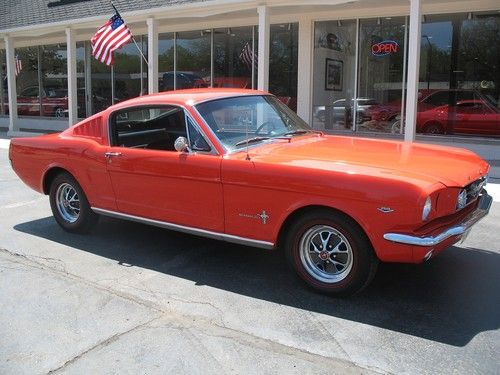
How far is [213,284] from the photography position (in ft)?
15.4

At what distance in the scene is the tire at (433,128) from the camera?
500 inches

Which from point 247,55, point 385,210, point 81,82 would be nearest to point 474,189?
point 385,210

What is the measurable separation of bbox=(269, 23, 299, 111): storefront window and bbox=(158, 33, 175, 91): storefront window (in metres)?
3.69

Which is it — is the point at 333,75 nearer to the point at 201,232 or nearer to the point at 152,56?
the point at 152,56

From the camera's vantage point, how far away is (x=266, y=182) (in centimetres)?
438

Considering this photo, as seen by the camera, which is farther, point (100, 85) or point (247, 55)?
point (100, 85)

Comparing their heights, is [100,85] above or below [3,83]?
below

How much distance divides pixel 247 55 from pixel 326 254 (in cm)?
1166

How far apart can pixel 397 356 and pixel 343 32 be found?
11.4 m

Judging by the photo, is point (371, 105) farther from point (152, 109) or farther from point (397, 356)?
point (397, 356)

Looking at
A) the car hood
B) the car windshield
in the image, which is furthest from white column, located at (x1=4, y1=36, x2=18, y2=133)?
the car hood

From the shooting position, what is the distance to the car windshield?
4934 mm

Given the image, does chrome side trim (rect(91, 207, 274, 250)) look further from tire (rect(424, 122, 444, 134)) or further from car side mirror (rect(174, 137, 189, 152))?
tire (rect(424, 122, 444, 134))

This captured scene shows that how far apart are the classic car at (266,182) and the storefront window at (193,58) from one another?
10181 millimetres
